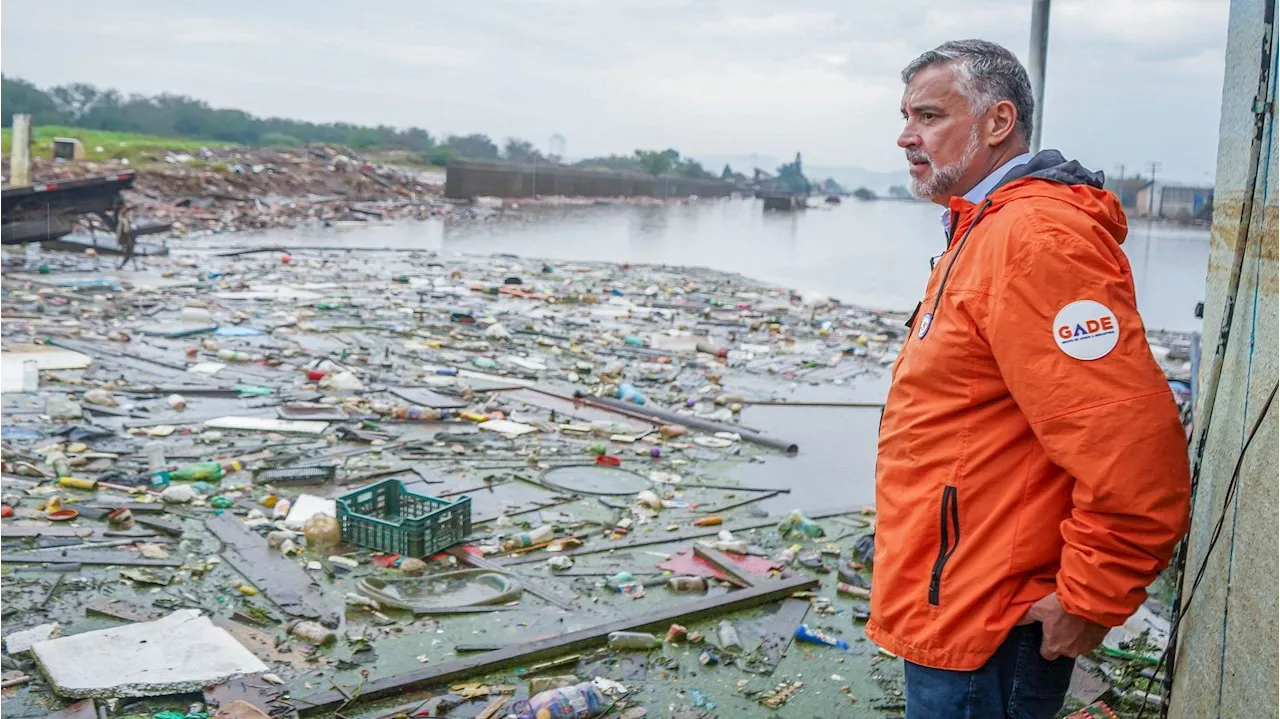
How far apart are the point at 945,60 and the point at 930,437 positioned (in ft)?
2.64

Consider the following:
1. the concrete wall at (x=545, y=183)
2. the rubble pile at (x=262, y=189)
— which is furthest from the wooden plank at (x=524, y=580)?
the concrete wall at (x=545, y=183)

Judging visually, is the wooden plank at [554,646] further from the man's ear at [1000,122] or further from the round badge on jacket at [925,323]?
the man's ear at [1000,122]

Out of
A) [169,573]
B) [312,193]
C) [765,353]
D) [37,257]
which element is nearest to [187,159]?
[312,193]

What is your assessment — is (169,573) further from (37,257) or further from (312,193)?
(312,193)

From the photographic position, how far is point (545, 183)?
184ft

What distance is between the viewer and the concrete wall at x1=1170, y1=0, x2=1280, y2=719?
2.13 meters

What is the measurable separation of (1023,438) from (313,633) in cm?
340

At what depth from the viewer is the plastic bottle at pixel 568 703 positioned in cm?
391

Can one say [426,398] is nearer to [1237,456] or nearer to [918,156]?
[918,156]

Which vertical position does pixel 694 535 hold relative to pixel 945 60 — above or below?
below

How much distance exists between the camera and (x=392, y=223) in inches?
1298

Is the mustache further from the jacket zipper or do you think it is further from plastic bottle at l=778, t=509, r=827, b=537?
plastic bottle at l=778, t=509, r=827, b=537

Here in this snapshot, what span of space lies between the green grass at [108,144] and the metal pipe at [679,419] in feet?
105

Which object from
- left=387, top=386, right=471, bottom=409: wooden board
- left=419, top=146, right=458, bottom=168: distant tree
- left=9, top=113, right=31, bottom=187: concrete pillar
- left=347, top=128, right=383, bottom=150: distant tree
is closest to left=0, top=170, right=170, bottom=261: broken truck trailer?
left=9, top=113, right=31, bottom=187: concrete pillar
